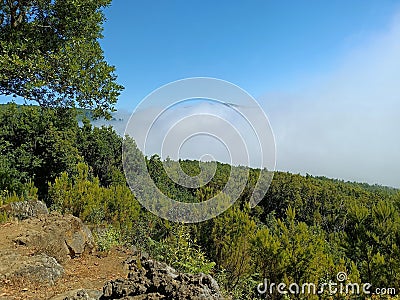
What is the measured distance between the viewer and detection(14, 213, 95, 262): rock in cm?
557

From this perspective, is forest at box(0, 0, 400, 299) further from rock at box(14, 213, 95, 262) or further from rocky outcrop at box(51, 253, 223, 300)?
rocky outcrop at box(51, 253, 223, 300)

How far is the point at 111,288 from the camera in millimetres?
3174

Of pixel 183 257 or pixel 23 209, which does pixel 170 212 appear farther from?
pixel 23 209

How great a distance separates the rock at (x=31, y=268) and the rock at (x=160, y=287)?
6.22 ft

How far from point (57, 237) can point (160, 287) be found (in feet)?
11.3

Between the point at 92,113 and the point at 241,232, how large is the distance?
12.7 ft

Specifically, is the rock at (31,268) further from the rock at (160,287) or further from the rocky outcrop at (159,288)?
the rock at (160,287)

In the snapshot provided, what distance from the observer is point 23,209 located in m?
7.58

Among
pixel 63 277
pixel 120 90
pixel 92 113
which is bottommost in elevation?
pixel 63 277

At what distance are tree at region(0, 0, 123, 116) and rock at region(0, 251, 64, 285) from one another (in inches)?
114

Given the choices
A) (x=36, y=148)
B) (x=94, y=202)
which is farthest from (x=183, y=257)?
(x=36, y=148)

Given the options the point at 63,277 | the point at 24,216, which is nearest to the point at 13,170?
the point at 24,216

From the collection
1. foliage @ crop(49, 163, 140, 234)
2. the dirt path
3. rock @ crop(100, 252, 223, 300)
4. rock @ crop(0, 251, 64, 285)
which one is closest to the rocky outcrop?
rock @ crop(100, 252, 223, 300)

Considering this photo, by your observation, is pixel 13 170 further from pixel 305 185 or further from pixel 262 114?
pixel 305 185
